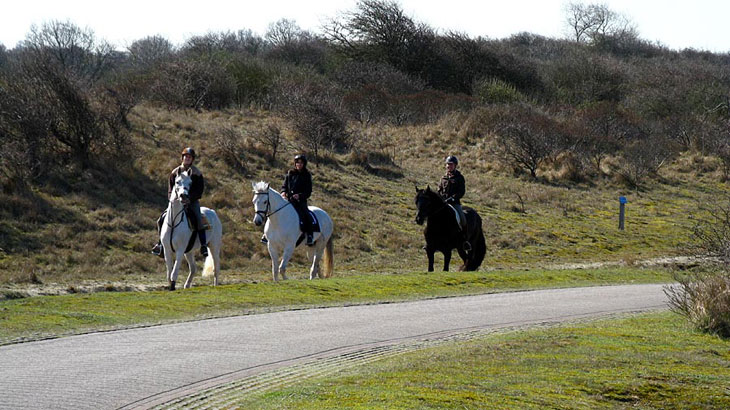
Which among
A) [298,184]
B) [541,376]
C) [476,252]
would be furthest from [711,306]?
[476,252]

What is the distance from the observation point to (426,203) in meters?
→ 24.0

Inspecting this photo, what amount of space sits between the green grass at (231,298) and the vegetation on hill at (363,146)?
551 centimetres

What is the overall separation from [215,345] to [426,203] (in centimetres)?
1276

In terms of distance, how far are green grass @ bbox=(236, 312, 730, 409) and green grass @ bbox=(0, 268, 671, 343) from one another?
14.7 ft

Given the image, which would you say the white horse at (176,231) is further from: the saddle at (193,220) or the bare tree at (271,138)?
the bare tree at (271,138)

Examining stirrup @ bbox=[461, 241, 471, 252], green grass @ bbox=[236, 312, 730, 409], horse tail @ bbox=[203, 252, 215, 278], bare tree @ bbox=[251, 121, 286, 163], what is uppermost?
bare tree @ bbox=[251, 121, 286, 163]

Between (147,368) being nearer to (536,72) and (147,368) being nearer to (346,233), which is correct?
(346,233)

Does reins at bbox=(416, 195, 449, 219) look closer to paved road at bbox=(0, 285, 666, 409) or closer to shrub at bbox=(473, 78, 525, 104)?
paved road at bbox=(0, 285, 666, 409)

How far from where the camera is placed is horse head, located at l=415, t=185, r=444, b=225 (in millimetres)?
23891

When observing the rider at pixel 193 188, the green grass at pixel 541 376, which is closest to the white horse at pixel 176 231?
the rider at pixel 193 188

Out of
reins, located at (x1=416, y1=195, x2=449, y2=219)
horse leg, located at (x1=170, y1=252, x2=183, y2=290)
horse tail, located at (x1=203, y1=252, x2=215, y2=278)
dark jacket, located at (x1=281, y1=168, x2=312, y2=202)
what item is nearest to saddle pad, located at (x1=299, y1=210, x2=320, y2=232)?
dark jacket, located at (x1=281, y1=168, x2=312, y2=202)

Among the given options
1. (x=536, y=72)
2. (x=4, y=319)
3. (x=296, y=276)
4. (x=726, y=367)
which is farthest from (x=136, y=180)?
(x=536, y=72)

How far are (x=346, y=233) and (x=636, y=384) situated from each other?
854 inches

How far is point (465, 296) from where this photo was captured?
19188 mm
